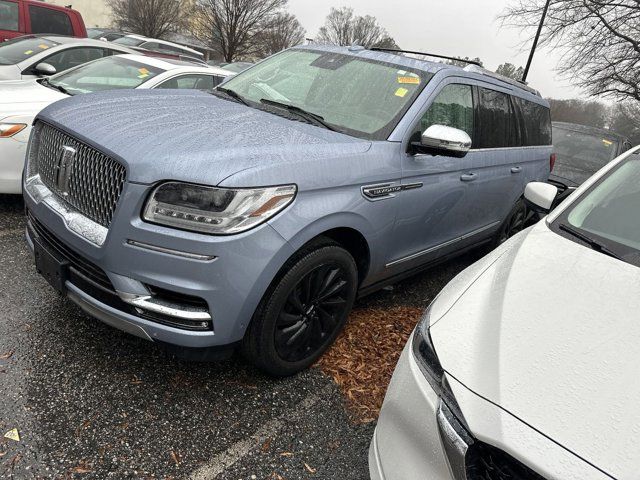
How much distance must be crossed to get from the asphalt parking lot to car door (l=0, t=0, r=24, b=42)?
8.35 m

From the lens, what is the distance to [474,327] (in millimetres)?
1598

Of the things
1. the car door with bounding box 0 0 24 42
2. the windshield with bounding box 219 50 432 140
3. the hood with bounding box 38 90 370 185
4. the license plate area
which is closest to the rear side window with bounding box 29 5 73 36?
the car door with bounding box 0 0 24 42

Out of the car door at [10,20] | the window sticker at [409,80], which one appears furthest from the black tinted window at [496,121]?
the car door at [10,20]

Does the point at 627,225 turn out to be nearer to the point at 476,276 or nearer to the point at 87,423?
the point at 476,276

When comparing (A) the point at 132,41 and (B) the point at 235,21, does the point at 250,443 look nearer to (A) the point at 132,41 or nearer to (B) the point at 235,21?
(A) the point at 132,41

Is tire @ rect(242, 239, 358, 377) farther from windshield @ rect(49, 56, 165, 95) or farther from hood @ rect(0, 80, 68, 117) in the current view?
windshield @ rect(49, 56, 165, 95)

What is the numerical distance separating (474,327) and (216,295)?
3.56ft

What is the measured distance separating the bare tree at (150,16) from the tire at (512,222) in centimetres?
3591

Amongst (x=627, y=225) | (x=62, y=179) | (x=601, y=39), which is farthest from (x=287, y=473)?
(x=601, y=39)

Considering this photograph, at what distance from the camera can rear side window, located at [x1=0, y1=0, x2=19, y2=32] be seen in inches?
347

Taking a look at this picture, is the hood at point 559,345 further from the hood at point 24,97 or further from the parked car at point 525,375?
the hood at point 24,97

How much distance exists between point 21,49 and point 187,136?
547 centimetres

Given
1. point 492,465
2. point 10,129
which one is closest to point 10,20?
point 10,129

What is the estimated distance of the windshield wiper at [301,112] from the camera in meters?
2.82
